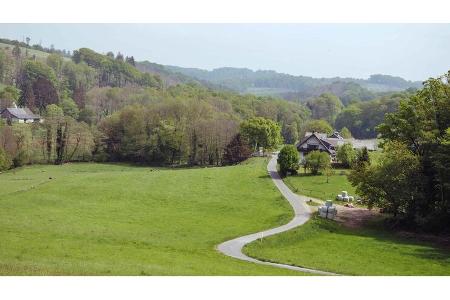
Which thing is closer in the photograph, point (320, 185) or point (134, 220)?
point (134, 220)

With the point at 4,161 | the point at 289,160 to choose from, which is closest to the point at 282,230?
the point at 289,160

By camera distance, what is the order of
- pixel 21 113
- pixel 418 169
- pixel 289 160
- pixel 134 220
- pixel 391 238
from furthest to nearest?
pixel 21 113 → pixel 289 160 → pixel 418 169 → pixel 134 220 → pixel 391 238

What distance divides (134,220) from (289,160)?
99.1 feet

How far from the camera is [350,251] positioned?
32.8 meters

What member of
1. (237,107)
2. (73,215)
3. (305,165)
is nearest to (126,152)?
(305,165)

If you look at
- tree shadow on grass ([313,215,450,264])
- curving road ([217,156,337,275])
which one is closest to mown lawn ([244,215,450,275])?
tree shadow on grass ([313,215,450,264])

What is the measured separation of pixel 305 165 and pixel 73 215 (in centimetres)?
3514

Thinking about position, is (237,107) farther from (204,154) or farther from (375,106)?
(204,154)

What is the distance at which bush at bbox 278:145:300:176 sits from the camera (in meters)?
65.2

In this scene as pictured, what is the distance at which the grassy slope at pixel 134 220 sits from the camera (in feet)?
82.2

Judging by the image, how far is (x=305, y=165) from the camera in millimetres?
66062

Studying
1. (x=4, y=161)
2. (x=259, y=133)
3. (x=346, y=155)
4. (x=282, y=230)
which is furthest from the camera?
(x=259, y=133)

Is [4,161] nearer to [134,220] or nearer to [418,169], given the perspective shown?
[134,220]

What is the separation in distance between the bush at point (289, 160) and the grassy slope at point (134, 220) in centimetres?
277
